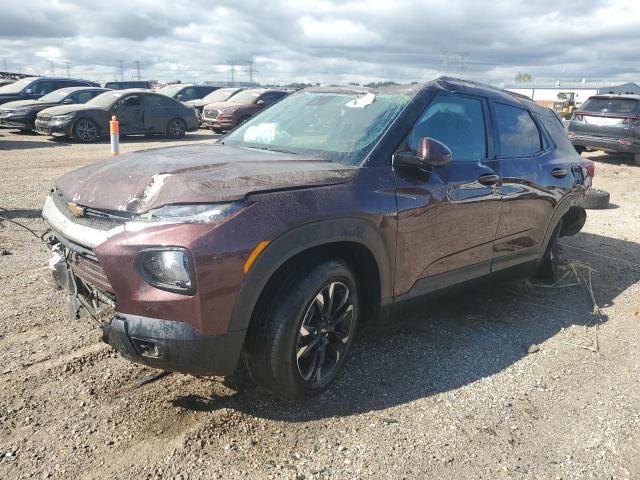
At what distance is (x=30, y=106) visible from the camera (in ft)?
52.3

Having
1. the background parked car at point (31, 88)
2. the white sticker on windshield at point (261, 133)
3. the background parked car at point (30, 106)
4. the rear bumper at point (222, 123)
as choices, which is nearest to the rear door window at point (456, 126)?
the white sticker on windshield at point (261, 133)

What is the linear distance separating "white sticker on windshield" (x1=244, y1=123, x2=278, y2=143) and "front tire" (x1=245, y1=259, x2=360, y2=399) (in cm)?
131

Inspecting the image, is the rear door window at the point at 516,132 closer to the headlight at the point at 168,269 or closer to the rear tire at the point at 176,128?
the headlight at the point at 168,269

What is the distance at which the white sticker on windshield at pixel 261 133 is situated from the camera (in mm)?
3920

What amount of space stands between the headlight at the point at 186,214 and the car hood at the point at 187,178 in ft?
0.09

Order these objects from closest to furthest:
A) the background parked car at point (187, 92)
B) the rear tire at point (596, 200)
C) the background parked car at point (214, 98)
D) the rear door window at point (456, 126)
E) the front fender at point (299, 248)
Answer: the front fender at point (299, 248), the rear door window at point (456, 126), the rear tire at point (596, 200), the background parked car at point (214, 98), the background parked car at point (187, 92)

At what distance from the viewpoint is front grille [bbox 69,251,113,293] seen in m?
2.56

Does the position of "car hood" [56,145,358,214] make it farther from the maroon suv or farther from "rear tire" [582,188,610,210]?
"rear tire" [582,188,610,210]

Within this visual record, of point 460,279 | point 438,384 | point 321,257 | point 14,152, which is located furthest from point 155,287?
point 14,152

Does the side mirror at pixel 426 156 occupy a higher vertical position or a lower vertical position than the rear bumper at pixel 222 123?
higher

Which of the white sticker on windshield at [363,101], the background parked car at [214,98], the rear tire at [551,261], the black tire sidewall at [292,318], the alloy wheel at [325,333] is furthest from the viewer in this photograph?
the background parked car at [214,98]

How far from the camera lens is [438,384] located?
3365 millimetres

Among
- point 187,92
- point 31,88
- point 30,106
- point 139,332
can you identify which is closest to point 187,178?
point 139,332

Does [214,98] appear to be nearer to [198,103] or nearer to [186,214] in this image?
[198,103]
